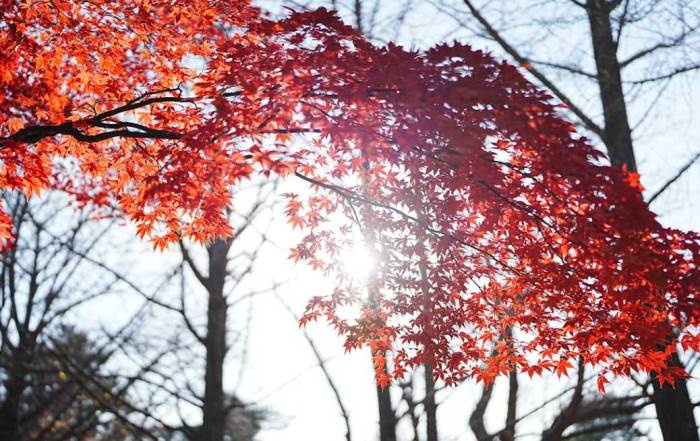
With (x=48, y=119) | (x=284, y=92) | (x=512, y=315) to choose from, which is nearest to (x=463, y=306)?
(x=512, y=315)

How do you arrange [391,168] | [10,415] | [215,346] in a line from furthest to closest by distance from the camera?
1. [10,415]
2. [215,346]
3. [391,168]

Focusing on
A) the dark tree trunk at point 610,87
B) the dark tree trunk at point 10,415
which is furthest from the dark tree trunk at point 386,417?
the dark tree trunk at point 10,415

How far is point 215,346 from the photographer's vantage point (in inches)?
389

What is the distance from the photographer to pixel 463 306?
6559mm

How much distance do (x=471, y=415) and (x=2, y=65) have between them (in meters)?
8.09

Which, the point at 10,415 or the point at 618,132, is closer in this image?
the point at 618,132

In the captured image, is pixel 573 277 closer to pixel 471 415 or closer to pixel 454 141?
pixel 454 141

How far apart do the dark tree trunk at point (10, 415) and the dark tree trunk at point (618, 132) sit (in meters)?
16.4

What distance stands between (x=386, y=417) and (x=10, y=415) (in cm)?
1320

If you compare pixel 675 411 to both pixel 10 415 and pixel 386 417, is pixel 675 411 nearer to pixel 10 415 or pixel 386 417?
pixel 386 417

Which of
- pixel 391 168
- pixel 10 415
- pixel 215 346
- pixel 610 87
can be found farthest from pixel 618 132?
pixel 10 415

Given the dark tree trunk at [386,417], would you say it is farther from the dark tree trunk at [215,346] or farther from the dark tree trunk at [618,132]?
the dark tree trunk at [618,132]

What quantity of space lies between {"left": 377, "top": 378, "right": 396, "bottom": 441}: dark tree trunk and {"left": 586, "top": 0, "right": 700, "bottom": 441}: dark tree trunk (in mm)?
3815

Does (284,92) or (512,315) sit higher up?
(284,92)
